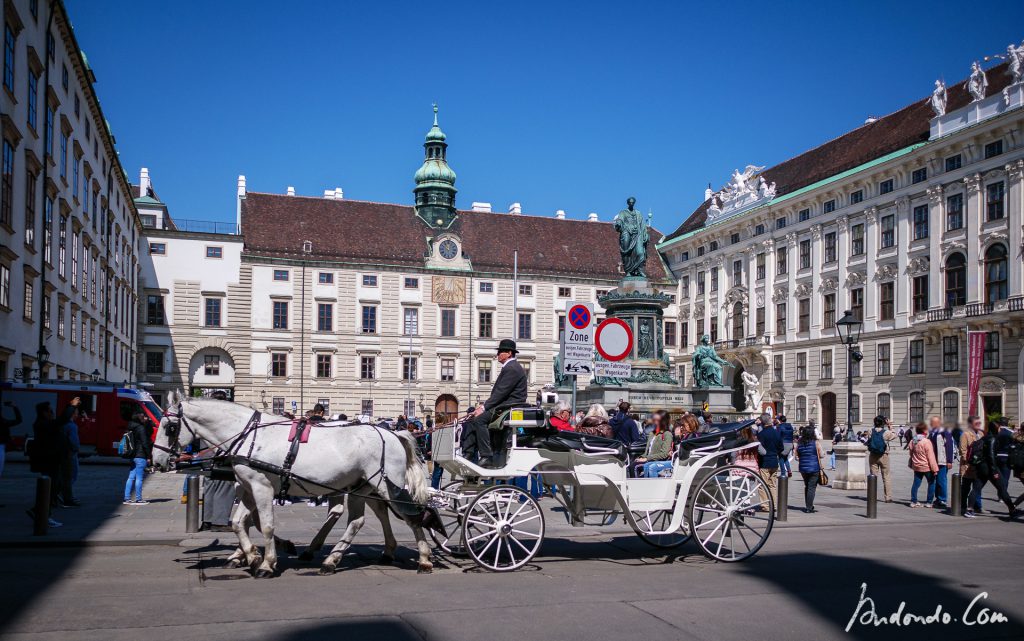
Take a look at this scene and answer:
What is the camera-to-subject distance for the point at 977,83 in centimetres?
4719

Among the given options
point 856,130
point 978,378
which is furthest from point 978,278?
point 856,130

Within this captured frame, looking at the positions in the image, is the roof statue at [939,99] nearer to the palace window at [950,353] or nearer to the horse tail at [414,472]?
the palace window at [950,353]

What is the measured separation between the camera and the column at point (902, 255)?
5075 cm

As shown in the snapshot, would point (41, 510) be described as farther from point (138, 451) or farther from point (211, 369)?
point (211, 369)

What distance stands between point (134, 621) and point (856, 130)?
6140cm

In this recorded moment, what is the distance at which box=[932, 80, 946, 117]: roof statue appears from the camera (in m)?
49.3

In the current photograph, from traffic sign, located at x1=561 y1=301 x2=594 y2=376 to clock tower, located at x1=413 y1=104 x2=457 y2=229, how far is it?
2269 inches

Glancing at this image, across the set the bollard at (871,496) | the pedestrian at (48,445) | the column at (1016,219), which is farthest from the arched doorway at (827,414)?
the pedestrian at (48,445)

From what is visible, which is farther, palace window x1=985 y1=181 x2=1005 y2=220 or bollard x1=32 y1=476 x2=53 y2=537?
palace window x1=985 y1=181 x2=1005 y2=220

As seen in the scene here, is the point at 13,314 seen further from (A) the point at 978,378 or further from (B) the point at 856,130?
(B) the point at 856,130

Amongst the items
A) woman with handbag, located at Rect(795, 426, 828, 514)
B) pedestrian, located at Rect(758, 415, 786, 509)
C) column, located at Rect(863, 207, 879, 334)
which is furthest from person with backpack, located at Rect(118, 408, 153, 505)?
column, located at Rect(863, 207, 879, 334)

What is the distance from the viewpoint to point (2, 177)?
82.9 ft

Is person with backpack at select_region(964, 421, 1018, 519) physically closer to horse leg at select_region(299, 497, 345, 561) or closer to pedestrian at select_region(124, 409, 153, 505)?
horse leg at select_region(299, 497, 345, 561)

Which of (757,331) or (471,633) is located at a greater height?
(757,331)
